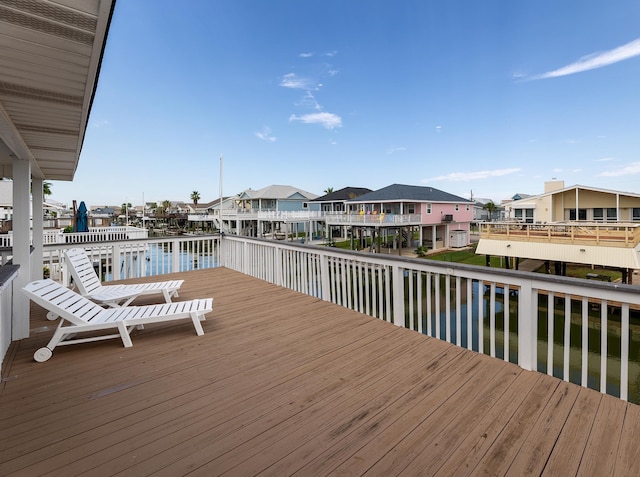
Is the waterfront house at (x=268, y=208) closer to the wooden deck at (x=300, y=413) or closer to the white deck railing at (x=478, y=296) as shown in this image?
the white deck railing at (x=478, y=296)

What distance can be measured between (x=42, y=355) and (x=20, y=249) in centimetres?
132

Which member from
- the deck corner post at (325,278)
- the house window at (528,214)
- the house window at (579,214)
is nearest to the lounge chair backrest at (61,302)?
the deck corner post at (325,278)

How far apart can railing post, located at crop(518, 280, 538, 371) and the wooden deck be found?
14 cm

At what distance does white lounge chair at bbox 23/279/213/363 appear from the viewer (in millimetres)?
3010

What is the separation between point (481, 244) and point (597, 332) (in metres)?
5.10

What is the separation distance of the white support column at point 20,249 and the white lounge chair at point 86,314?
11.9 inches

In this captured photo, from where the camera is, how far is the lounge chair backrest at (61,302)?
299 centimetres

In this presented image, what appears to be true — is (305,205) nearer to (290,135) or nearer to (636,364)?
(290,135)

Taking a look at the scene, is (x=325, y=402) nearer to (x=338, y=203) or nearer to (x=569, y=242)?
(x=569, y=242)

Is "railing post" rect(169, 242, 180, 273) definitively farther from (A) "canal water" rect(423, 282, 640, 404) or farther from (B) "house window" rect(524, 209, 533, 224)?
(B) "house window" rect(524, 209, 533, 224)

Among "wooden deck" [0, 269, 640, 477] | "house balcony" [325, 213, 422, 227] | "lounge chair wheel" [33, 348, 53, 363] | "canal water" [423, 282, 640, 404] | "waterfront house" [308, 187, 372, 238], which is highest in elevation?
"waterfront house" [308, 187, 372, 238]

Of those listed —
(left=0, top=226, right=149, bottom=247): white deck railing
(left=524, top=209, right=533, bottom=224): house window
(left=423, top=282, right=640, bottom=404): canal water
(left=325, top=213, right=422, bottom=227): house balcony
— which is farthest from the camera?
(left=325, top=213, right=422, bottom=227): house balcony

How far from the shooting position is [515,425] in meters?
1.94

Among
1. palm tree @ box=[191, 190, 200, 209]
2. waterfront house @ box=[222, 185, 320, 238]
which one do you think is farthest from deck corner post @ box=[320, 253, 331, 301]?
palm tree @ box=[191, 190, 200, 209]
